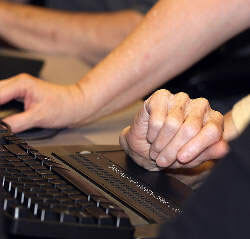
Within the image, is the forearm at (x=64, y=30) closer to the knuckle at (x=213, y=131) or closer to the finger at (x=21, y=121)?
the finger at (x=21, y=121)

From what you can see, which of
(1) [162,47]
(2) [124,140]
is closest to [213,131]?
(2) [124,140]

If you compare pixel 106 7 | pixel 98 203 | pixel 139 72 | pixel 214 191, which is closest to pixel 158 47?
pixel 139 72

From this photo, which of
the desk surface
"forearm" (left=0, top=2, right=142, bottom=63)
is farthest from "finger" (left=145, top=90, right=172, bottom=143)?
"forearm" (left=0, top=2, right=142, bottom=63)

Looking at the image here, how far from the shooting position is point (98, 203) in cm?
55

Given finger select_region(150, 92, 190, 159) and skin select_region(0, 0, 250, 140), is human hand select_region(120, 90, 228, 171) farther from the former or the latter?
skin select_region(0, 0, 250, 140)

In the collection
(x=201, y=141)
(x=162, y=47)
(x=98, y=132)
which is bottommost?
(x=201, y=141)

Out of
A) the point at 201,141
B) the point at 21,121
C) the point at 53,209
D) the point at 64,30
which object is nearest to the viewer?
the point at 53,209

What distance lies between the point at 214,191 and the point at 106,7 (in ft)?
5.36

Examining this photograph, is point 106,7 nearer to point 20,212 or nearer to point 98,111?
point 98,111

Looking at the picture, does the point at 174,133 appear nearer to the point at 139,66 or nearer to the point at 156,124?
the point at 156,124

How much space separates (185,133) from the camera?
70cm

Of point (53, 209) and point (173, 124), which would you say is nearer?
point (53, 209)

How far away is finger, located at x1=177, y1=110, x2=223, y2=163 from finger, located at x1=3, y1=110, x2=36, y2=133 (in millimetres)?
319

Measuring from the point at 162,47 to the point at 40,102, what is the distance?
207mm
